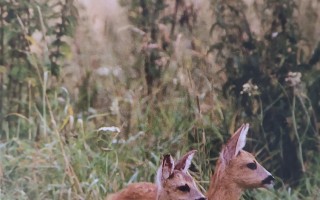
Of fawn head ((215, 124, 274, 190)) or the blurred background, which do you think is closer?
fawn head ((215, 124, 274, 190))

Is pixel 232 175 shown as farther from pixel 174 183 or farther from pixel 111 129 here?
pixel 111 129

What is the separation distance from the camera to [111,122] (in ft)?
22.7

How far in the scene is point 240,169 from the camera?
6.10 meters

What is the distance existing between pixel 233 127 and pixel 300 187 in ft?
1.76

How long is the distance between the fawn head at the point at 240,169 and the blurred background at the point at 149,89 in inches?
25.5

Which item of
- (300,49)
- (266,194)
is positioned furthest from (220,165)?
(300,49)

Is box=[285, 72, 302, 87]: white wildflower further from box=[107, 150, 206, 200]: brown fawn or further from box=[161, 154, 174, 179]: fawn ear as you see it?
box=[161, 154, 174, 179]: fawn ear

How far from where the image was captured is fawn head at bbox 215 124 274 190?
20.0ft

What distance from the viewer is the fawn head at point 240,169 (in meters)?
6.10

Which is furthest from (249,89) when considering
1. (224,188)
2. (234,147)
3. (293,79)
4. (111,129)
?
(224,188)

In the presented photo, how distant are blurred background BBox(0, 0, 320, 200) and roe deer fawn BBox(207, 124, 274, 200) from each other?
0.65 metres

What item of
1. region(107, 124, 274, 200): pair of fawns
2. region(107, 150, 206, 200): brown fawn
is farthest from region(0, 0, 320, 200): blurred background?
region(107, 150, 206, 200): brown fawn

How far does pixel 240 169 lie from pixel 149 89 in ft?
3.54

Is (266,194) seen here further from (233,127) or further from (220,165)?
(220,165)
